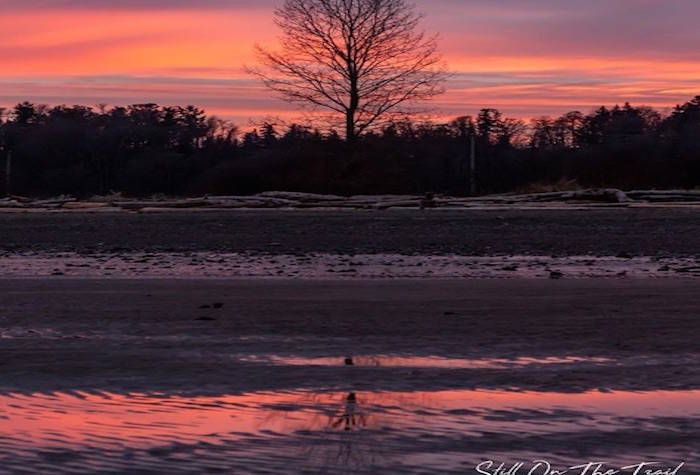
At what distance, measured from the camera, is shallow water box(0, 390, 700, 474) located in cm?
529

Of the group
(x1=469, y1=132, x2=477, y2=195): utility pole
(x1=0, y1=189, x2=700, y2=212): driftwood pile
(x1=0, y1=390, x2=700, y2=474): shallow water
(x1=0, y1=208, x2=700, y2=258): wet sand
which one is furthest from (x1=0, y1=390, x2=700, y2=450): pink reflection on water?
(x1=469, y1=132, x2=477, y2=195): utility pole

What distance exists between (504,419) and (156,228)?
49.0 feet

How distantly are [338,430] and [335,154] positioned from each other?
28370mm

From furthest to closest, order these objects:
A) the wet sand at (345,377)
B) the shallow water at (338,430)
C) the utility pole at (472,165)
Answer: the utility pole at (472,165) < the wet sand at (345,377) < the shallow water at (338,430)

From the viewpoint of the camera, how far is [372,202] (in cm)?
2733

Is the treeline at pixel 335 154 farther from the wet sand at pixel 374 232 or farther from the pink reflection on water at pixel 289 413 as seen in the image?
the pink reflection on water at pixel 289 413

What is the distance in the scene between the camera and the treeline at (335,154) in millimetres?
34438

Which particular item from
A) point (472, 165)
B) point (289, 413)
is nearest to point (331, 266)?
point (289, 413)

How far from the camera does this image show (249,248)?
55.5ft

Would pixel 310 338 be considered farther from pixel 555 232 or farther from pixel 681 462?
pixel 555 232

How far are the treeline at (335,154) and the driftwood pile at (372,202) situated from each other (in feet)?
13.6

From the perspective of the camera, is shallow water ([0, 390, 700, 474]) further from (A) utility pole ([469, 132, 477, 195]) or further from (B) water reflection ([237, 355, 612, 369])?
(A) utility pole ([469, 132, 477, 195])

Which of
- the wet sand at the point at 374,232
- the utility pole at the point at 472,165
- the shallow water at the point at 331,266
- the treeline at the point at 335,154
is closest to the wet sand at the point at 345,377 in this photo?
the shallow water at the point at 331,266

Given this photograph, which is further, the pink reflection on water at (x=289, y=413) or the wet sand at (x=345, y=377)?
the pink reflection on water at (x=289, y=413)
